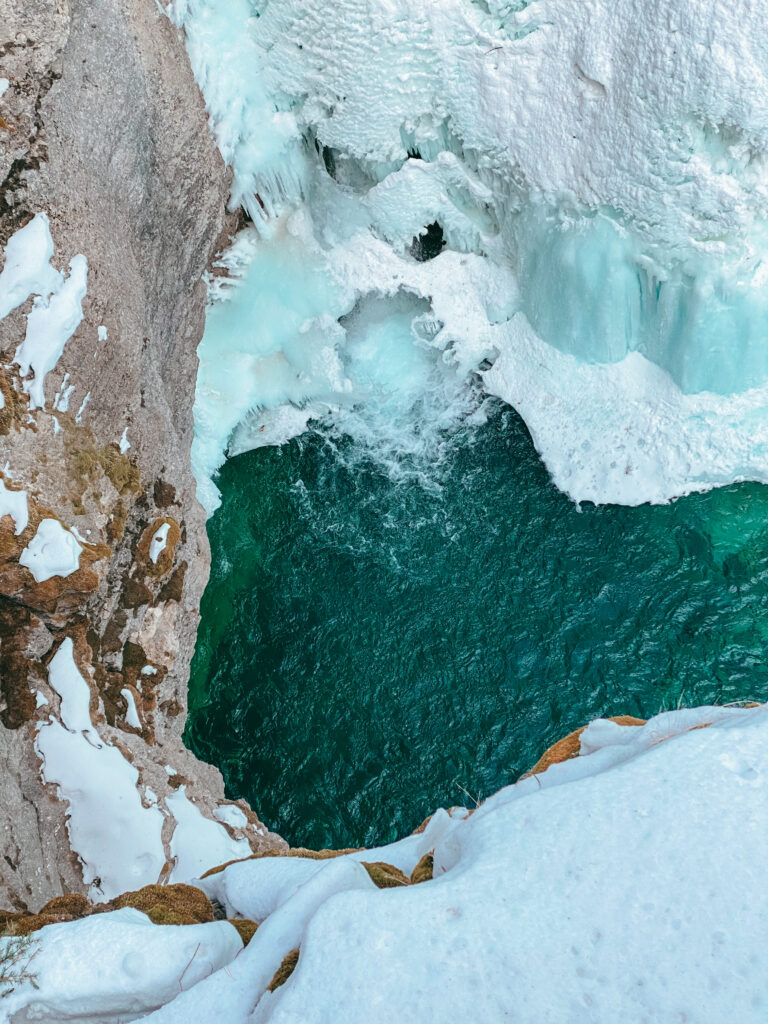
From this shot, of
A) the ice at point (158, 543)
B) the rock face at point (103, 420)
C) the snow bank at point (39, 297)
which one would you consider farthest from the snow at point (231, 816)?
the snow bank at point (39, 297)

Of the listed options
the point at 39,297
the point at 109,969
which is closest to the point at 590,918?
the point at 109,969

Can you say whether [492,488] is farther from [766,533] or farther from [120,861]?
[120,861]

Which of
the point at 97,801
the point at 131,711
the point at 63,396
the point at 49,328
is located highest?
the point at 49,328

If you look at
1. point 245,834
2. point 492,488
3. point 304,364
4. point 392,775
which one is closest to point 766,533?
point 492,488

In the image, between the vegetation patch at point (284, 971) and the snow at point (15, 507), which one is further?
the snow at point (15, 507)

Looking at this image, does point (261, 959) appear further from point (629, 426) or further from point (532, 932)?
point (629, 426)

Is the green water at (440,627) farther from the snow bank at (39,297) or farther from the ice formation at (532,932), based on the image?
the ice formation at (532,932)

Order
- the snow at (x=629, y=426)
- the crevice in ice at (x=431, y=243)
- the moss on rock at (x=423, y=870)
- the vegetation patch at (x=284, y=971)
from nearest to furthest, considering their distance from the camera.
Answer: the vegetation patch at (x=284, y=971) → the moss on rock at (x=423, y=870) → the snow at (x=629, y=426) → the crevice in ice at (x=431, y=243)
